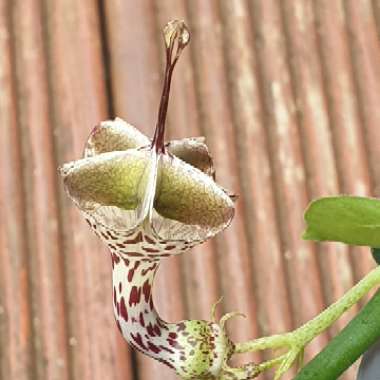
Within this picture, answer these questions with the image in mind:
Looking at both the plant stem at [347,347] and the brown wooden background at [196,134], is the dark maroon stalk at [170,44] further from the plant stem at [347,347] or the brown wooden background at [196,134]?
the brown wooden background at [196,134]

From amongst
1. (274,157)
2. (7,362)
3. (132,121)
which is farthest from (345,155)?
(7,362)

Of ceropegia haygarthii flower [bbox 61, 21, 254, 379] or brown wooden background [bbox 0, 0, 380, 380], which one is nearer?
ceropegia haygarthii flower [bbox 61, 21, 254, 379]

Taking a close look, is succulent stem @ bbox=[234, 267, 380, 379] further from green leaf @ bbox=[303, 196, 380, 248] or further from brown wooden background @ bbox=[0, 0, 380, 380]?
brown wooden background @ bbox=[0, 0, 380, 380]

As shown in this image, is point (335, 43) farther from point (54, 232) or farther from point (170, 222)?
point (170, 222)

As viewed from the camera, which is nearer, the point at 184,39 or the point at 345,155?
the point at 184,39

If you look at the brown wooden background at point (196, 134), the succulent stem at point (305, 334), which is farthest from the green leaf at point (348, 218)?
the brown wooden background at point (196, 134)

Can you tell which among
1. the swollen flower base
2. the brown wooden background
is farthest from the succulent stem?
the brown wooden background
